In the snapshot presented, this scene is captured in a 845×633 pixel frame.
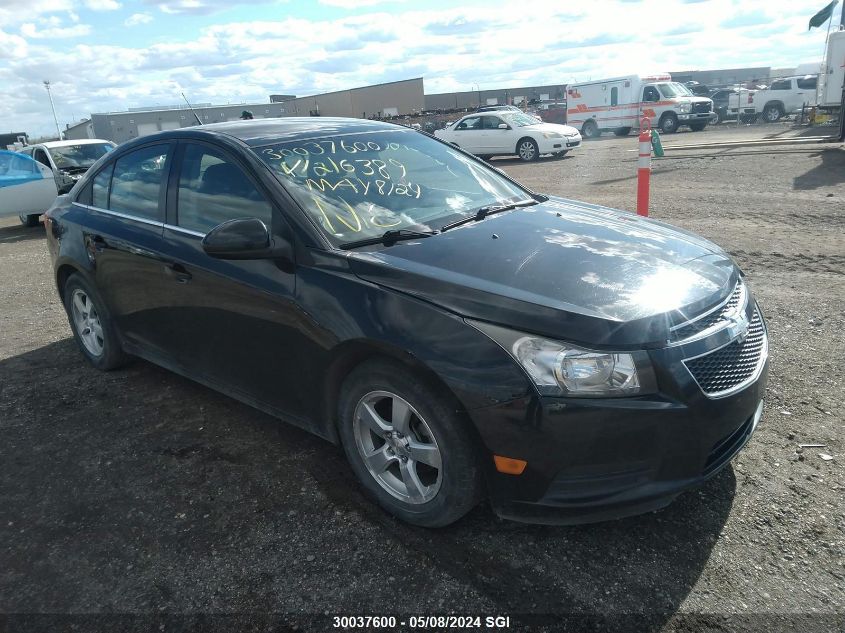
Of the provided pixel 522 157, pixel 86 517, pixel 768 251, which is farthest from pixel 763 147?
pixel 86 517

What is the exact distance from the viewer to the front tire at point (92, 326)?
461cm

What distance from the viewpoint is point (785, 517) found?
9.02 ft

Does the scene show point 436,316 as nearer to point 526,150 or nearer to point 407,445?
point 407,445

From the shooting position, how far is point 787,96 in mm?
31047

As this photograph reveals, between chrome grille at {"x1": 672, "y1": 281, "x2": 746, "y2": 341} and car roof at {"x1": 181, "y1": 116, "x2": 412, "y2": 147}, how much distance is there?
7.56 ft

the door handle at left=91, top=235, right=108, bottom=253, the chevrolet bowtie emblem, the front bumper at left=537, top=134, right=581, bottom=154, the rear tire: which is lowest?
the rear tire

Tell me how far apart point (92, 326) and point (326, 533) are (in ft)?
9.86

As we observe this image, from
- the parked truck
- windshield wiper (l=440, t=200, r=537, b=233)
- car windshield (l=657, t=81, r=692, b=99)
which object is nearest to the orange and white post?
windshield wiper (l=440, t=200, r=537, b=233)

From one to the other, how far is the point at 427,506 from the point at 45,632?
4.94ft

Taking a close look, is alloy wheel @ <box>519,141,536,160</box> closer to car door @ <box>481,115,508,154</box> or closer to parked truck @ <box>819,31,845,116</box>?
car door @ <box>481,115,508,154</box>

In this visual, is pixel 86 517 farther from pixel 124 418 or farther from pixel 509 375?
pixel 509 375

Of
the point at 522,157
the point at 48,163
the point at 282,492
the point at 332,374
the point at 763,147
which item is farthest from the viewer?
the point at 522,157

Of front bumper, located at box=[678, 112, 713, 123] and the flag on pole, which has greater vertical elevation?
the flag on pole

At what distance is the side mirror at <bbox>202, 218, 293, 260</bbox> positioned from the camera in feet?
9.80
